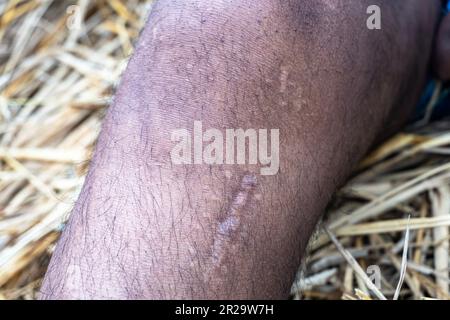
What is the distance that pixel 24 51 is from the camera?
1.22 m

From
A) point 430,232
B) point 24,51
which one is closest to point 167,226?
point 430,232

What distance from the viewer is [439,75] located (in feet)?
3.18

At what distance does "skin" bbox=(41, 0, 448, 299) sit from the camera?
0.61m

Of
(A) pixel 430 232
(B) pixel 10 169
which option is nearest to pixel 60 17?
(B) pixel 10 169

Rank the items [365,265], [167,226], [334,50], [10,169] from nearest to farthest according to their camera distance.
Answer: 1. [167,226]
2. [334,50]
3. [365,265]
4. [10,169]

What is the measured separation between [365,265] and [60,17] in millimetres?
844

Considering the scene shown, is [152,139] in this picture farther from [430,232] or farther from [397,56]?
[430,232]

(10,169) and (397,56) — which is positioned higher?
(397,56)

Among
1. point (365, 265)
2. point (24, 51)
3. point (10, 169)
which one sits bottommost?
point (365, 265)

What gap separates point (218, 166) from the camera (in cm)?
64

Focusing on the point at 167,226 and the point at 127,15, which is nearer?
the point at 167,226

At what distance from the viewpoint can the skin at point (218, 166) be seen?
61 cm

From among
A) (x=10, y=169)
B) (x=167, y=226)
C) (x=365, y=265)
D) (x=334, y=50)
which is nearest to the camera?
(x=167, y=226)

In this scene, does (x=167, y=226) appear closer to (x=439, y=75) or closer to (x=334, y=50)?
(x=334, y=50)
